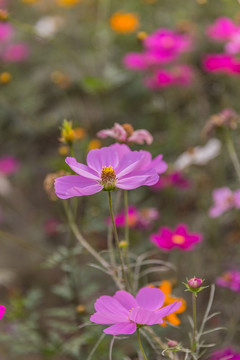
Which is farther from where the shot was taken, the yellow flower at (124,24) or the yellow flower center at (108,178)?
the yellow flower at (124,24)

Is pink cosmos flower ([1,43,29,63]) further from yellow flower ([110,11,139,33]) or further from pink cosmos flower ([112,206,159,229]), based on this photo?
pink cosmos flower ([112,206,159,229])

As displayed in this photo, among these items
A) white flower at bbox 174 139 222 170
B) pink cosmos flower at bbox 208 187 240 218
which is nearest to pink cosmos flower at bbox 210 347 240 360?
pink cosmos flower at bbox 208 187 240 218

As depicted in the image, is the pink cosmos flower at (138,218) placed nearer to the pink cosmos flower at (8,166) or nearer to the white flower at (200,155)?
the white flower at (200,155)

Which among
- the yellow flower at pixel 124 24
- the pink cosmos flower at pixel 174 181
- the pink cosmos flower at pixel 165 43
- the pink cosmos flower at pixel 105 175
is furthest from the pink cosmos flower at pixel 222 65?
the pink cosmos flower at pixel 105 175

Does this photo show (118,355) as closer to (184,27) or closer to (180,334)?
(180,334)

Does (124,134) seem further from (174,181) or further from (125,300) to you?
(174,181)

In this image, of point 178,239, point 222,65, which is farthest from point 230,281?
point 222,65

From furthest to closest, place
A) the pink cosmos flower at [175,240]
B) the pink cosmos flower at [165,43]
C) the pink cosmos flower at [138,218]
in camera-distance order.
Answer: the pink cosmos flower at [165,43], the pink cosmos flower at [138,218], the pink cosmos flower at [175,240]
